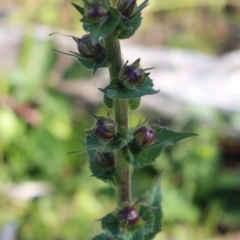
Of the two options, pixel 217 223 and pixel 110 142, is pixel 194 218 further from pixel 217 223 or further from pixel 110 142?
pixel 110 142

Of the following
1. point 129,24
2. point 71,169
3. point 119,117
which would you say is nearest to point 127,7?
point 129,24

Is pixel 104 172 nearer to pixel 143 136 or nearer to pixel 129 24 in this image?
pixel 143 136

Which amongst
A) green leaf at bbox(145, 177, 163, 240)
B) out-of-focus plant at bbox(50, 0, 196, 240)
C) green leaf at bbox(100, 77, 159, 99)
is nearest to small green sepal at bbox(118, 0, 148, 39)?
out-of-focus plant at bbox(50, 0, 196, 240)

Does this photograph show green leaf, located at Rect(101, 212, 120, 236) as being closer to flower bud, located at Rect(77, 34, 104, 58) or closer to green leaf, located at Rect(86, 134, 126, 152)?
green leaf, located at Rect(86, 134, 126, 152)

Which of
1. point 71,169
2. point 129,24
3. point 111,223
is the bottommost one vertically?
point 111,223

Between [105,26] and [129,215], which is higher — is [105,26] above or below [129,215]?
above

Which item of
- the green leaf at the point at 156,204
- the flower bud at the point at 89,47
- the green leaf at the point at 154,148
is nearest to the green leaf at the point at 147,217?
the green leaf at the point at 156,204

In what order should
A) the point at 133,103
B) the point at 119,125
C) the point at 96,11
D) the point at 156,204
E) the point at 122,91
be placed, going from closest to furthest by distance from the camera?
the point at 96,11, the point at 122,91, the point at 119,125, the point at 133,103, the point at 156,204
